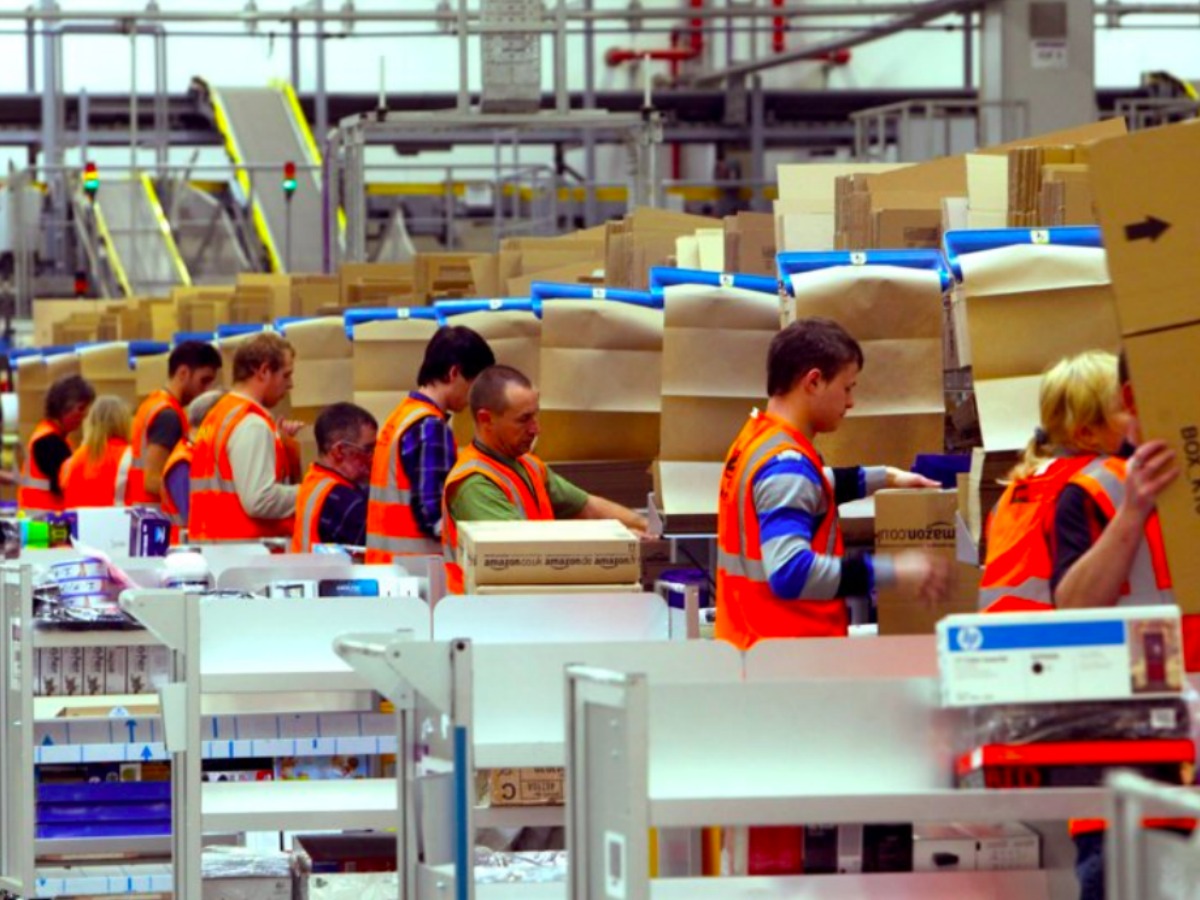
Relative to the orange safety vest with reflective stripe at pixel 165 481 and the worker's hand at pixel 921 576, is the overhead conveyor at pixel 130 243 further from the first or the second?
the worker's hand at pixel 921 576

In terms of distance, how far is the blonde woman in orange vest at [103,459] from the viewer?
11.1 metres

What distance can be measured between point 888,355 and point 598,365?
126cm

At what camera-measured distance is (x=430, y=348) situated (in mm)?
7117

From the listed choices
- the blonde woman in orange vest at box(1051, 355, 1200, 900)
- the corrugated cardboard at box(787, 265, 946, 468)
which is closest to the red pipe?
the corrugated cardboard at box(787, 265, 946, 468)

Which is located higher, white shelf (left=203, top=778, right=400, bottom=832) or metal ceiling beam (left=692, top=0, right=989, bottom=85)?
metal ceiling beam (left=692, top=0, right=989, bottom=85)

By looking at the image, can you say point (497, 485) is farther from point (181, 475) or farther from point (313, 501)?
point (181, 475)

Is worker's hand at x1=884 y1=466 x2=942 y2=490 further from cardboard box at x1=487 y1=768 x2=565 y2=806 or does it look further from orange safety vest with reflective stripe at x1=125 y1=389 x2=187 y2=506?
orange safety vest with reflective stripe at x1=125 y1=389 x2=187 y2=506

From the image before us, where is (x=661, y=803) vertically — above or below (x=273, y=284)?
below

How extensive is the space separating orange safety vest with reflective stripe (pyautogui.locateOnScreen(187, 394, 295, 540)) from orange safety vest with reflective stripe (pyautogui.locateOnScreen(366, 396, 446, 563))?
1.46 m

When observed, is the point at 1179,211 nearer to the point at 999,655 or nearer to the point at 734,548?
the point at 999,655

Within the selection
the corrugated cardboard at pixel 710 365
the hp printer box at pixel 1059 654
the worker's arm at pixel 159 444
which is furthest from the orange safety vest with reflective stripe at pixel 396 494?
the hp printer box at pixel 1059 654

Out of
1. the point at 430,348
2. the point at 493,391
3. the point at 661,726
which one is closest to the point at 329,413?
the point at 430,348

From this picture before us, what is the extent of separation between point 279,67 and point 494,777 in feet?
65.9

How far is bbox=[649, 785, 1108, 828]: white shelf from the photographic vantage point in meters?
3.18
